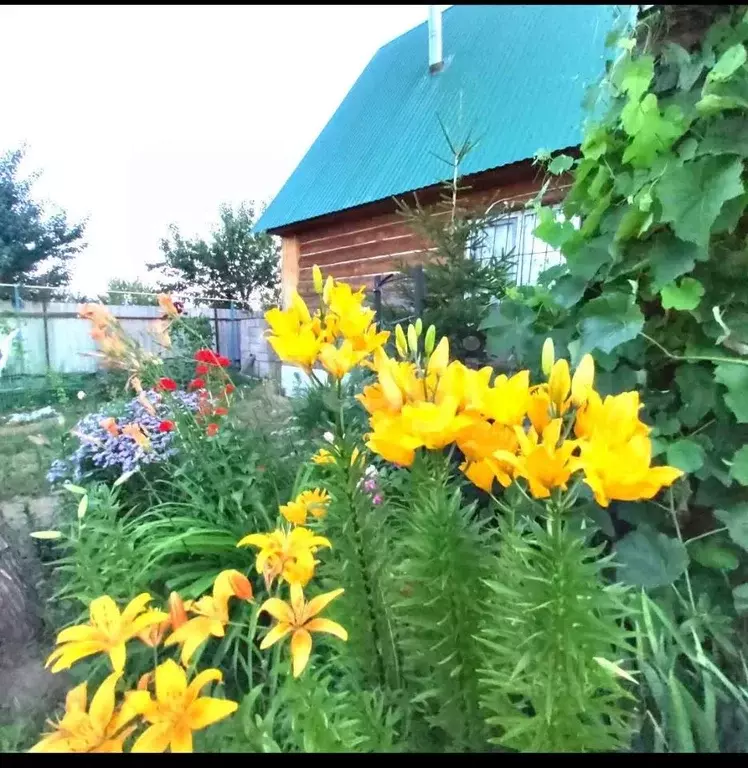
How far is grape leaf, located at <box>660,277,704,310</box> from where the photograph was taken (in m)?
0.62

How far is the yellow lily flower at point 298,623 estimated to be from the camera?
358mm

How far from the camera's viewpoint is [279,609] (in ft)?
1.18

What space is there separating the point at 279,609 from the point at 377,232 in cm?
90

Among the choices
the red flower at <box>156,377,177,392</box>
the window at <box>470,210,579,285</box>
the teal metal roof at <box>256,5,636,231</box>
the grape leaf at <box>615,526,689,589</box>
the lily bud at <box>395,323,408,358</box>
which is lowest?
the grape leaf at <box>615,526,689,589</box>

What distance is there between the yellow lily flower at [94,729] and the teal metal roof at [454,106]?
587 millimetres

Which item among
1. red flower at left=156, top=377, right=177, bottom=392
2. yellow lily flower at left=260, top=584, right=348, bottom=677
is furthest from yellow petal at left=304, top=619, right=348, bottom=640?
red flower at left=156, top=377, right=177, bottom=392

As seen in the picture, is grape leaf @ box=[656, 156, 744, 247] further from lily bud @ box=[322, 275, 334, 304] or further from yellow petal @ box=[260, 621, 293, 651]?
yellow petal @ box=[260, 621, 293, 651]

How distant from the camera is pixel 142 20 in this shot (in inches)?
19.0

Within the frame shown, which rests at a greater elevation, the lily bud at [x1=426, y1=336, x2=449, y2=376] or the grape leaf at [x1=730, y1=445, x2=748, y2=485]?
the lily bud at [x1=426, y1=336, x2=449, y2=376]

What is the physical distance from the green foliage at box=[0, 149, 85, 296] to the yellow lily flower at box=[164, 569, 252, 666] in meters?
0.46

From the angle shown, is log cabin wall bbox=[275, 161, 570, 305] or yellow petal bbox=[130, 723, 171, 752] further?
log cabin wall bbox=[275, 161, 570, 305]

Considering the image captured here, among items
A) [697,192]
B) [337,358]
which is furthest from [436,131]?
[337,358]
